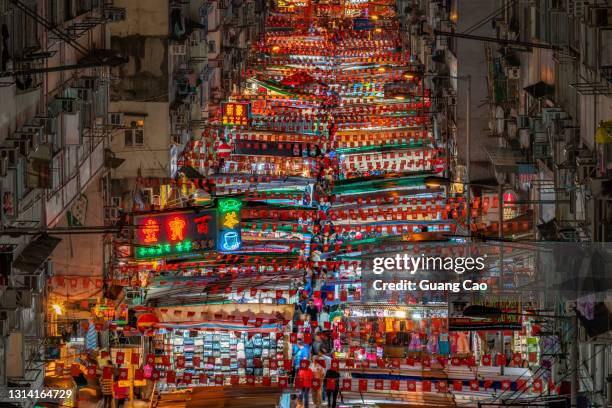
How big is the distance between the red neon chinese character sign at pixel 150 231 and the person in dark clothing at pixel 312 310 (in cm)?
549

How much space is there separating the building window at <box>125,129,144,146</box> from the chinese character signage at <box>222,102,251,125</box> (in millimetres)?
11971

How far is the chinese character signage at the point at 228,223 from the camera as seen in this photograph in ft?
86.0

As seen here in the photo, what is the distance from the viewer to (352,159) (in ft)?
137

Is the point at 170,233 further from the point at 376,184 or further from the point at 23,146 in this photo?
the point at 376,184

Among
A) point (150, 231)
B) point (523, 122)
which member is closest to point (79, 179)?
point (150, 231)

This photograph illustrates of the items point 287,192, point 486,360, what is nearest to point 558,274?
point 486,360

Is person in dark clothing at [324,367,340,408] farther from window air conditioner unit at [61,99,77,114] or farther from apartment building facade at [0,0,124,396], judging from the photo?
window air conditioner unit at [61,99,77,114]

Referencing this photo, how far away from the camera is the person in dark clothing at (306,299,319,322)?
29.6 m

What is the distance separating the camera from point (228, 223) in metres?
26.3

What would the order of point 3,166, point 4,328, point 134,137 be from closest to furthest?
point 3,166 < point 4,328 < point 134,137

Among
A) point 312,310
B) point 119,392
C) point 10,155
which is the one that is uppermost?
point 10,155

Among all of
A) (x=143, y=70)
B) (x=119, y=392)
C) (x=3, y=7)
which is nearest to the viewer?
(x=3, y=7)

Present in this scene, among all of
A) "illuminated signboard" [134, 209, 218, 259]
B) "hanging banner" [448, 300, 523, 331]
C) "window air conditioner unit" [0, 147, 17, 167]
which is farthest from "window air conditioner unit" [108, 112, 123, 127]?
"window air conditioner unit" [0, 147, 17, 167]

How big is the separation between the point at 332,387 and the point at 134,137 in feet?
37.0
